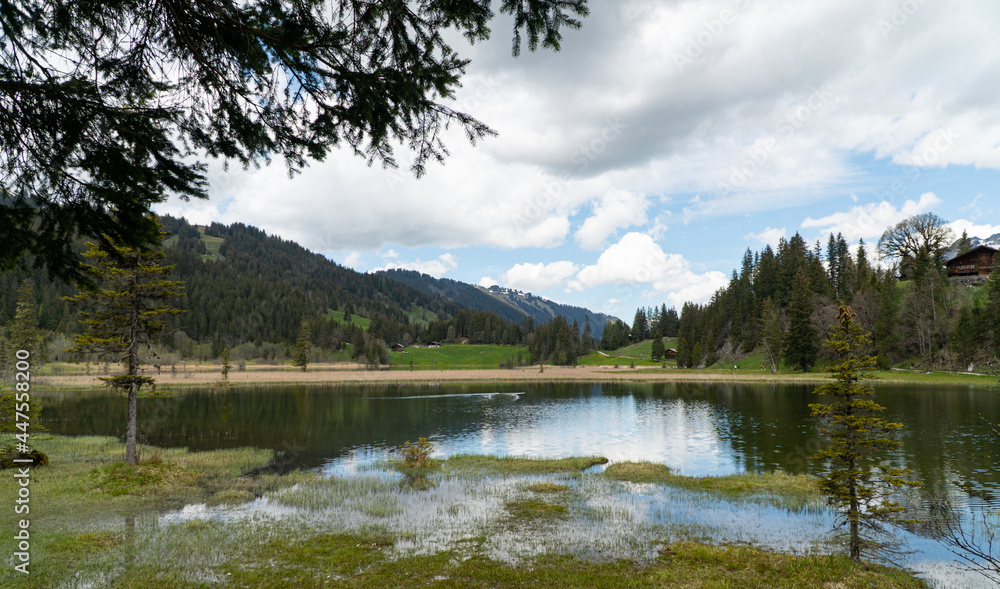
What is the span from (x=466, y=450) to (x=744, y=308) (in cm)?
12080

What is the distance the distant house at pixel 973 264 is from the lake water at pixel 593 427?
56027mm

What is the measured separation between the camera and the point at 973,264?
103875 millimetres

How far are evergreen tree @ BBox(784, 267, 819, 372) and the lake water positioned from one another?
29.4 m

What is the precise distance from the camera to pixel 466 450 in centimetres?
3403

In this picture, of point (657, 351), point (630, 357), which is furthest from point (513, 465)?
point (630, 357)

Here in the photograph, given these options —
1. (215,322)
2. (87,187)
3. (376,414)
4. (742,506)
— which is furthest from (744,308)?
(215,322)

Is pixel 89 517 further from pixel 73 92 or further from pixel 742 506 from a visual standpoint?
pixel 742 506

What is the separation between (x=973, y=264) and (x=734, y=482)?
4882 inches

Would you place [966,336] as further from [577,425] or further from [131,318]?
[131,318]

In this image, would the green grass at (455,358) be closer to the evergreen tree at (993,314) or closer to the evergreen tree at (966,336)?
the evergreen tree at (966,336)

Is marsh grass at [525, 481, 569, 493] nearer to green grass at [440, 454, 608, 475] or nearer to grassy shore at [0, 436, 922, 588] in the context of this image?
grassy shore at [0, 436, 922, 588]

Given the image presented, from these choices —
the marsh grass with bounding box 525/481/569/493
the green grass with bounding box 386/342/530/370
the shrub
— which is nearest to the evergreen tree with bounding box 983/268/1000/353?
the marsh grass with bounding box 525/481/569/493

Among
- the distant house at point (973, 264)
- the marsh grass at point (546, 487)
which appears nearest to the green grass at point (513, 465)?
the marsh grass at point (546, 487)

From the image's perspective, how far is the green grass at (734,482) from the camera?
21.5 meters
